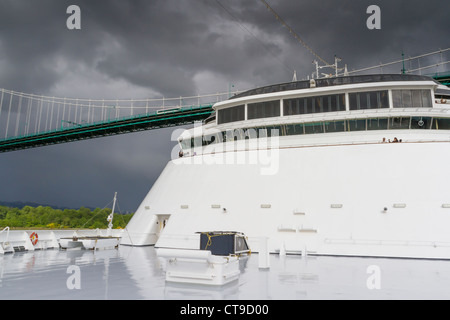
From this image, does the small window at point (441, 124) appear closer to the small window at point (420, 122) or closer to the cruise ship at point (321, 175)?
the cruise ship at point (321, 175)

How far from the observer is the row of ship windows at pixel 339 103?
21.8 m

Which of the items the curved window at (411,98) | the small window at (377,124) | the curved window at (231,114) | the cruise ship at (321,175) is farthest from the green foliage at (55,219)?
the curved window at (411,98)

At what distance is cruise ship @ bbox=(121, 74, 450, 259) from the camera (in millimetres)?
16938

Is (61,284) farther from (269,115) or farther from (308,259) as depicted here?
(269,115)

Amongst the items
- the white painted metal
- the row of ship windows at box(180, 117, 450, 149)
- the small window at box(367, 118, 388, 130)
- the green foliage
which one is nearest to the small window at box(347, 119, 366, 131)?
the row of ship windows at box(180, 117, 450, 149)

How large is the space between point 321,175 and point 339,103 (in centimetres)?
597

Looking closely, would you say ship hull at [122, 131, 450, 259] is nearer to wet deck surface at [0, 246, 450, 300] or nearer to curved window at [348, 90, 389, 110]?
wet deck surface at [0, 246, 450, 300]

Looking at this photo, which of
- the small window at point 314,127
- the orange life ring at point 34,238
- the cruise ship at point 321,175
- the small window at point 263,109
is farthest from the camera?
the small window at point 263,109

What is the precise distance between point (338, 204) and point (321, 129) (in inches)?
251

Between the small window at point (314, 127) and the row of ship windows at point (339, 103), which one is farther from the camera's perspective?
the small window at point (314, 127)

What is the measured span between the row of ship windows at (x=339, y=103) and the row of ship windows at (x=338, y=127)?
96cm

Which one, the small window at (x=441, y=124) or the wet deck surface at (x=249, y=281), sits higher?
the small window at (x=441, y=124)

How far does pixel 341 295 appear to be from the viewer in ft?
28.2
